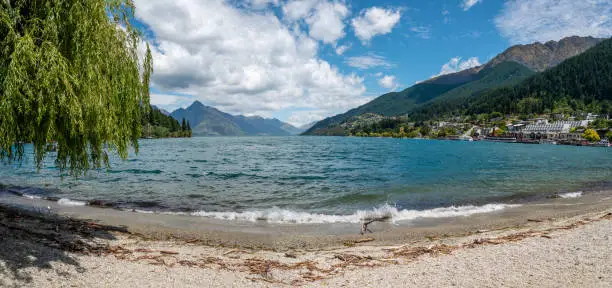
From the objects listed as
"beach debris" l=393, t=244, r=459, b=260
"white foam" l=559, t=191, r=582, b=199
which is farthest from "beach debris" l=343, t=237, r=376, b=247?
"white foam" l=559, t=191, r=582, b=199

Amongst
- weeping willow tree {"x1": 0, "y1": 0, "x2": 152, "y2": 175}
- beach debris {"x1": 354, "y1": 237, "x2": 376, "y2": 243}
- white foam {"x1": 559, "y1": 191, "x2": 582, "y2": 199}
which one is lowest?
white foam {"x1": 559, "y1": 191, "x2": 582, "y2": 199}

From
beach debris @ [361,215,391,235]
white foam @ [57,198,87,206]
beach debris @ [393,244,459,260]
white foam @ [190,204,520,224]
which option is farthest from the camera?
white foam @ [57,198,87,206]

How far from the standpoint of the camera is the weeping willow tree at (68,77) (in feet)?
24.1

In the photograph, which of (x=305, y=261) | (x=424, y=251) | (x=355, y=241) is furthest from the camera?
(x=355, y=241)

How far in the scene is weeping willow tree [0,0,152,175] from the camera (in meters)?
7.35

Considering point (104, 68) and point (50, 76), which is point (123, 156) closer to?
point (104, 68)

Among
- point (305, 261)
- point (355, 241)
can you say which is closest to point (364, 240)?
point (355, 241)

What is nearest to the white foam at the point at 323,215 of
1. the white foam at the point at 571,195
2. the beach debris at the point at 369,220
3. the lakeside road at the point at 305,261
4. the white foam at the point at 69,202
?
the beach debris at the point at 369,220

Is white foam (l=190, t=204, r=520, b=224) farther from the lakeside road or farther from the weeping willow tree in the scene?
the weeping willow tree

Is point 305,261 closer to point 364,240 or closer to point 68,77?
point 364,240

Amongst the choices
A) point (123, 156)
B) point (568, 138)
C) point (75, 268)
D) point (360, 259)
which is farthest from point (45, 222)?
point (568, 138)

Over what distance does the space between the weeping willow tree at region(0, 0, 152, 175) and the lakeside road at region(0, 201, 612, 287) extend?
3.00 m

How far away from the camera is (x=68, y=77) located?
8.11 meters

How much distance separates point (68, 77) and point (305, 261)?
8.56 metres
